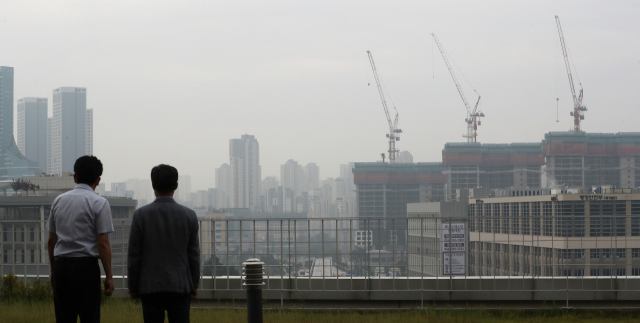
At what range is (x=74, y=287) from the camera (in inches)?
150

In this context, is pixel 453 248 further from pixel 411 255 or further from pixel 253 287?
pixel 253 287

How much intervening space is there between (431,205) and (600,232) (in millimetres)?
159712

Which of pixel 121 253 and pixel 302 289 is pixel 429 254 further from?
pixel 121 253

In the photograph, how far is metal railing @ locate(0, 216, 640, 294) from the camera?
7422mm

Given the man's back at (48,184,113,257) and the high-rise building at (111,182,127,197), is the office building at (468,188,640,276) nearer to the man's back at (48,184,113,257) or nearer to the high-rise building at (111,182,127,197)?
the man's back at (48,184,113,257)

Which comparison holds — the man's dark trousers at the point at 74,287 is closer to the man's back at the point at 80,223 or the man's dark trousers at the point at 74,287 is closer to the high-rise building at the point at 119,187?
the man's back at the point at 80,223

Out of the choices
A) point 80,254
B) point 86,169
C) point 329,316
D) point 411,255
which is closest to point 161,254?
point 80,254

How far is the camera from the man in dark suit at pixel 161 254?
3641mm

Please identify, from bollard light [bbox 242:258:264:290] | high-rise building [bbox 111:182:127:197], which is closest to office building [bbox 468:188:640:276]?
bollard light [bbox 242:258:264:290]

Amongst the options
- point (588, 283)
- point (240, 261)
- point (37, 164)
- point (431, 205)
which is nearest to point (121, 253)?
point (240, 261)

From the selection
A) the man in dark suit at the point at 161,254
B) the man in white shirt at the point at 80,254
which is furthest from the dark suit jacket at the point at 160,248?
the man in white shirt at the point at 80,254

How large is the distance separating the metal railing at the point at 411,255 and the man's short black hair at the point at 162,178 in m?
3.59

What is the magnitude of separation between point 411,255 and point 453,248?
48 cm

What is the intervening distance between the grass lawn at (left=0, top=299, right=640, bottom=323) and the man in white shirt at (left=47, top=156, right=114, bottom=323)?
8.02ft
